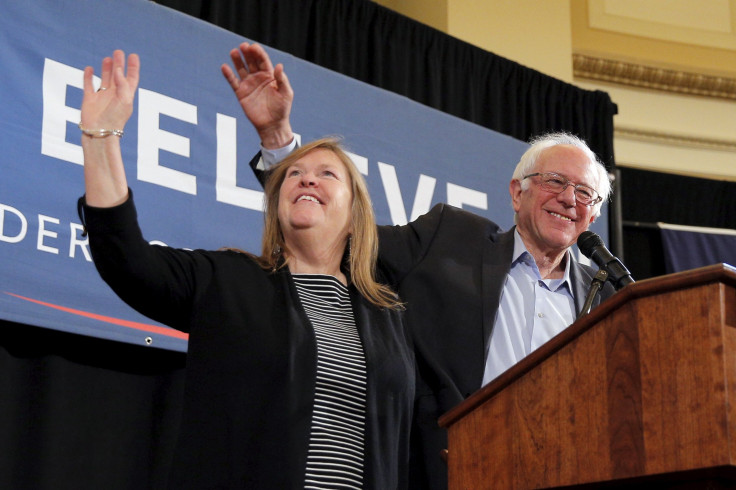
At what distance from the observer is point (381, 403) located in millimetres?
1868

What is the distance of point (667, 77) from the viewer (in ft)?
20.2

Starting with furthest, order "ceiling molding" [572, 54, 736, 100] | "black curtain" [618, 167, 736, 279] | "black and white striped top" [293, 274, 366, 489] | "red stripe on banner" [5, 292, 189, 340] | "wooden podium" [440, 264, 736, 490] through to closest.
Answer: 1. "ceiling molding" [572, 54, 736, 100]
2. "black curtain" [618, 167, 736, 279]
3. "red stripe on banner" [5, 292, 189, 340]
4. "black and white striped top" [293, 274, 366, 489]
5. "wooden podium" [440, 264, 736, 490]

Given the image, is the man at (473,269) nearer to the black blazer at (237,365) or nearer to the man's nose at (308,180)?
the man's nose at (308,180)

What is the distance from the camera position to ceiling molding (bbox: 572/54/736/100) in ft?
19.4

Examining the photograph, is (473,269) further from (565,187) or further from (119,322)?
(119,322)

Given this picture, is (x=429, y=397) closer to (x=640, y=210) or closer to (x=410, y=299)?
(x=410, y=299)

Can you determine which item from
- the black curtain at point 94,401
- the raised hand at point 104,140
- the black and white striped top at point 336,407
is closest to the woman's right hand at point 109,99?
the raised hand at point 104,140

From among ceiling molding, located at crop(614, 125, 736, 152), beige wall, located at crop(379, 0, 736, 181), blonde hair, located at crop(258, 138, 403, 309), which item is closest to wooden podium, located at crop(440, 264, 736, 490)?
blonde hair, located at crop(258, 138, 403, 309)

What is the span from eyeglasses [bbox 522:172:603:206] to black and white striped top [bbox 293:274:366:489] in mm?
976

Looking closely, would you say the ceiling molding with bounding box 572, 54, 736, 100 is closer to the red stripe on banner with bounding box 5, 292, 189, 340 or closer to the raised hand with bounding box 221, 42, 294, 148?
the red stripe on banner with bounding box 5, 292, 189, 340

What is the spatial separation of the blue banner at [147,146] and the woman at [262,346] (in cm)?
92

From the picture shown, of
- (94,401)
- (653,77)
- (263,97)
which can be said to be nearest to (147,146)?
(94,401)

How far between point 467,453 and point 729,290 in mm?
472

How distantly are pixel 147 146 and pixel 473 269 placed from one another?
3.68 feet
